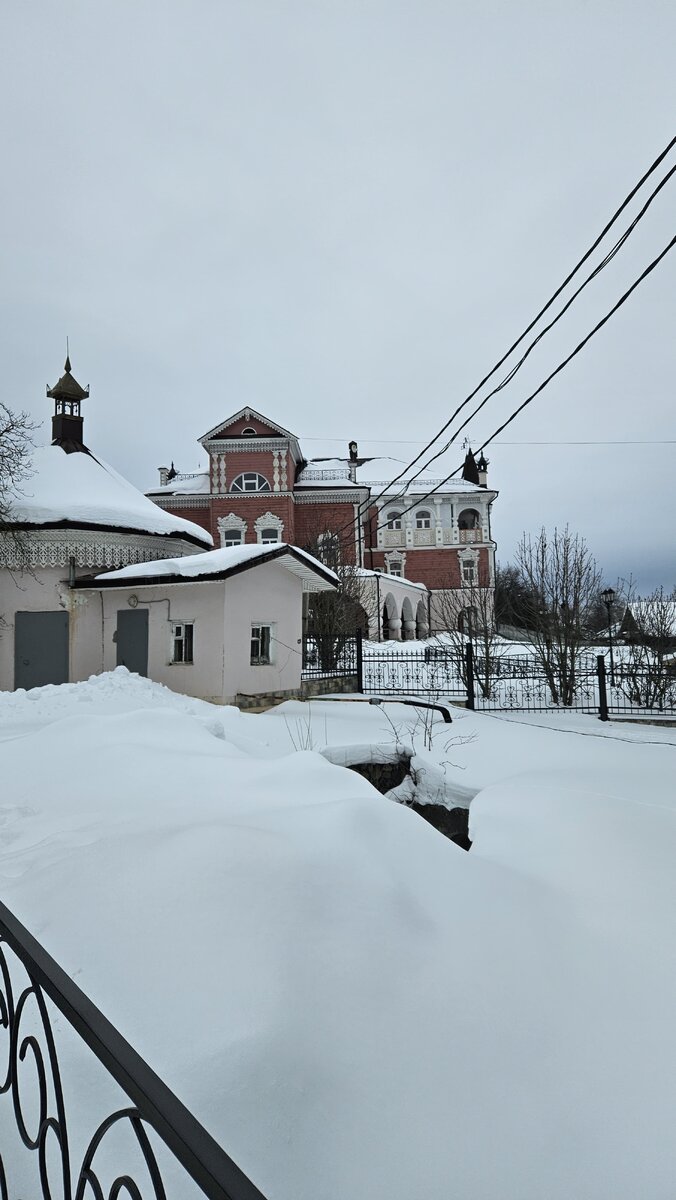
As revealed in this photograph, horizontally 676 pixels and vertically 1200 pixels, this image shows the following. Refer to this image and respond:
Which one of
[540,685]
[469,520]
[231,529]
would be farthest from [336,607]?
[469,520]

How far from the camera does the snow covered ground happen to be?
2371mm

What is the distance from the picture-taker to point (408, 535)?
136ft

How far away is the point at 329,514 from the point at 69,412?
58.8ft

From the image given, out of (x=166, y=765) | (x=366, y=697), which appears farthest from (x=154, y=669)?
(x=166, y=765)

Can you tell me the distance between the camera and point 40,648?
565 inches

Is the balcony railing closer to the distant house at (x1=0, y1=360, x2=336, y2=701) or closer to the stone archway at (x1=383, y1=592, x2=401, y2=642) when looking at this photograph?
the stone archway at (x1=383, y1=592, x2=401, y2=642)

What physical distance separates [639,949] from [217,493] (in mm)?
32462

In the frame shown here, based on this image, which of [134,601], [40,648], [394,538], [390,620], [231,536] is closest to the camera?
[134,601]

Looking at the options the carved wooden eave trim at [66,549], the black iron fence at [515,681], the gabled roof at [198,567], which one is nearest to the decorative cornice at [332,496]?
the black iron fence at [515,681]

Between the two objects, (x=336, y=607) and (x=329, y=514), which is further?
(x=329, y=514)

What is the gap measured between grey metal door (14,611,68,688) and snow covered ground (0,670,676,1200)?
886cm

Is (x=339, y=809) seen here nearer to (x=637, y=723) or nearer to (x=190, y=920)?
(x=190, y=920)

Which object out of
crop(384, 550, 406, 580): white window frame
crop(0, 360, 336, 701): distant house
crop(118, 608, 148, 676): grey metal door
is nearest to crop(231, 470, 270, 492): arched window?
crop(384, 550, 406, 580): white window frame

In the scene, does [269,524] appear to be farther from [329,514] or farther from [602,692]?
[602,692]
